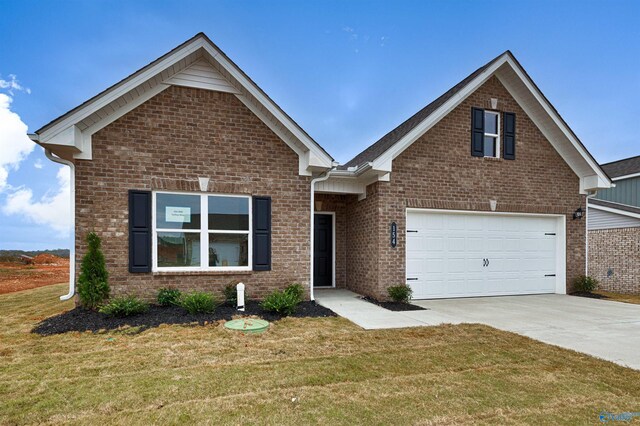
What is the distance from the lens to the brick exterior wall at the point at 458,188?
897 centimetres

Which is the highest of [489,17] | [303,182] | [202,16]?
[489,17]

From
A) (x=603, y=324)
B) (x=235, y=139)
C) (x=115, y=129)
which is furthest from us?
(x=235, y=139)

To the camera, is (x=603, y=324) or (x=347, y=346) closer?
(x=347, y=346)

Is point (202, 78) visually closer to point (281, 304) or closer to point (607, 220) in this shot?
point (281, 304)

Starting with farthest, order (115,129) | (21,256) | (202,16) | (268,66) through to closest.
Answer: (21,256)
(268,66)
(202,16)
(115,129)

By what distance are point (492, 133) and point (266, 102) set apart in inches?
266

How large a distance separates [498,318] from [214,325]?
225 inches

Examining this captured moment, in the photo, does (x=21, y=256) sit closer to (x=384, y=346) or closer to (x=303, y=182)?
(x=303, y=182)

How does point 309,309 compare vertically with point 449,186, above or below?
below

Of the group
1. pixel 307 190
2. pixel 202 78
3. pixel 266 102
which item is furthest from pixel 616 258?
pixel 202 78

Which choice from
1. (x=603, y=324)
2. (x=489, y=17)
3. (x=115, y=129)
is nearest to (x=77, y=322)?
(x=115, y=129)

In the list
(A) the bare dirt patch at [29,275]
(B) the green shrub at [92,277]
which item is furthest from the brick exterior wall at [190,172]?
(A) the bare dirt patch at [29,275]

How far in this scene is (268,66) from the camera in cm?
1400

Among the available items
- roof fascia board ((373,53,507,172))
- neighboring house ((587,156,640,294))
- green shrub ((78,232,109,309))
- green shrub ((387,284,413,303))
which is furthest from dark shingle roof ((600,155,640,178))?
green shrub ((78,232,109,309))
